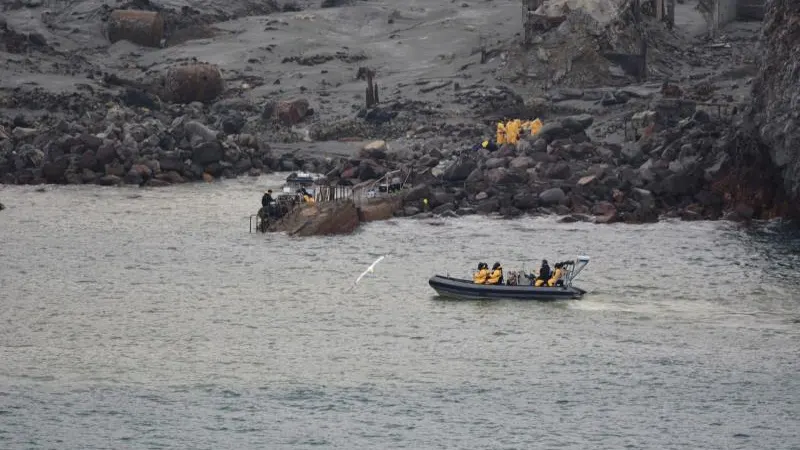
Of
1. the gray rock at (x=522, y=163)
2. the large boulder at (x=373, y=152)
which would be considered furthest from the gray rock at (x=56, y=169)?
the gray rock at (x=522, y=163)

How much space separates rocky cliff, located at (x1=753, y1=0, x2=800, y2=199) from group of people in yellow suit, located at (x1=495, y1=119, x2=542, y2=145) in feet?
48.1

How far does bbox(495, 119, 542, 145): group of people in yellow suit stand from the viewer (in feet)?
283

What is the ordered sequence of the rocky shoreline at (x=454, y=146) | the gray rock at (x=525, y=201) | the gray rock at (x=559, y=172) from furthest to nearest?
the gray rock at (x=559, y=172)
the gray rock at (x=525, y=201)
the rocky shoreline at (x=454, y=146)

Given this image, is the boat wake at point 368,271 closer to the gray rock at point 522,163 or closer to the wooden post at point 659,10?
the gray rock at point 522,163

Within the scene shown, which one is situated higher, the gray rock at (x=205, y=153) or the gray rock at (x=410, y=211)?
the gray rock at (x=205, y=153)

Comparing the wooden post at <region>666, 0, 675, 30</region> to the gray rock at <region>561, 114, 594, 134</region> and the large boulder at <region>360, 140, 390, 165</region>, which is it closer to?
the gray rock at <region>561, 114, 594, 134</region>

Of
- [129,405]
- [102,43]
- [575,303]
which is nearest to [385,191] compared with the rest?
[575,303]

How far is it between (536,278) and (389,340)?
7.79 metres

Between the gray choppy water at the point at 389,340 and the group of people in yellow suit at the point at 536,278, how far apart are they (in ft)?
3.28

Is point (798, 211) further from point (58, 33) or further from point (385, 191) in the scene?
point (58, 33)

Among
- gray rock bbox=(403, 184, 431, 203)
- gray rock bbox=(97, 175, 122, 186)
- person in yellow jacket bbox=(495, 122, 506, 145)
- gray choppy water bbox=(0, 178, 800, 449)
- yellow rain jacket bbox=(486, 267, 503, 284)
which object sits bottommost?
gray choppy water bbox=(0, 178, 800, 449)

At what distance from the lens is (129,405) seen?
46.2 metres

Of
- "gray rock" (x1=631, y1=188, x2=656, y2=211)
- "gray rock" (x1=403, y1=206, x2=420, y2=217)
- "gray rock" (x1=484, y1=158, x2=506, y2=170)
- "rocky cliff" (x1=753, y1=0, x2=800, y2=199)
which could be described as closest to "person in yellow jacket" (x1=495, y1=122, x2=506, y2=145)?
"gray rock" (x1=484, y1=158, x2=506, y2=170)

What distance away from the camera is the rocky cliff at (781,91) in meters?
71.4
